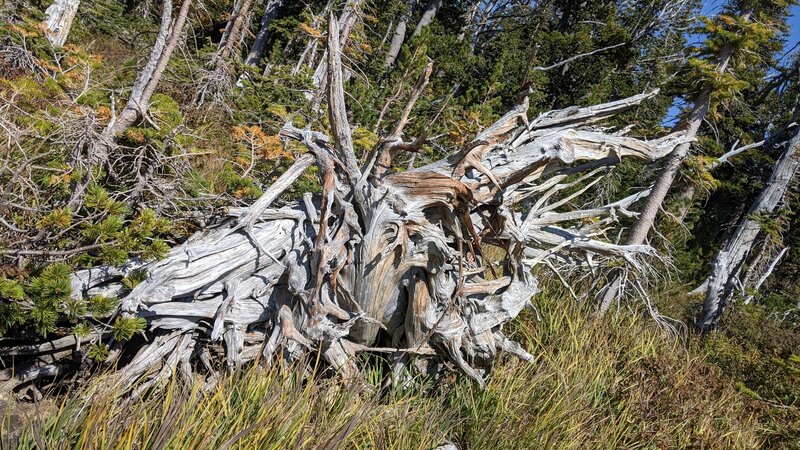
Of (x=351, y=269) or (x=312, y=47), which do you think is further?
(x=312, y=47)

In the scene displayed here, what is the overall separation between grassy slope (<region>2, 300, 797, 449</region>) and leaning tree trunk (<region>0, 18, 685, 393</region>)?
1.18 feet

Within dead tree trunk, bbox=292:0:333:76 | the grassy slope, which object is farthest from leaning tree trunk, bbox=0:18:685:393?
dead tree trunk, bbox=292:0:333:76

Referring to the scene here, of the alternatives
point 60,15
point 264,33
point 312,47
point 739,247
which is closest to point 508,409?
point 739,247

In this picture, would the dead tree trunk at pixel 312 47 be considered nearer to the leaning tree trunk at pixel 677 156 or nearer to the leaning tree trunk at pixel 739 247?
the leaning tree trunk at pixel 677 156

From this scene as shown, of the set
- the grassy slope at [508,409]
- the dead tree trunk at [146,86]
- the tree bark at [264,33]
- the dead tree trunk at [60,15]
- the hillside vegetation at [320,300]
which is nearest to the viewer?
the grassy slope at [508,409]

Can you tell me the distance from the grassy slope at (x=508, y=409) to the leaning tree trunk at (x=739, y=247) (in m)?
3.31

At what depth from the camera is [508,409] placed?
4.47 m

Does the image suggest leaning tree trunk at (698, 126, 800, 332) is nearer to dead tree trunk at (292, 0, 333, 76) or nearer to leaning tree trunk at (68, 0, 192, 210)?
dead tree trunk at (292, 0, 333, 76)

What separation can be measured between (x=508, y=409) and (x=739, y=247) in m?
8.77

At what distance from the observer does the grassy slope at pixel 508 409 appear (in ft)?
Answer: 9.49

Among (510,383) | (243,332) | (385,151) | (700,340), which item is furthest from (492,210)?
(700,340)

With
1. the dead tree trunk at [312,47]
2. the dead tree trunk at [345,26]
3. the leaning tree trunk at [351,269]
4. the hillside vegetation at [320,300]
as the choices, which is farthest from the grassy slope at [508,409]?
the dead tree trunk at [312,47]

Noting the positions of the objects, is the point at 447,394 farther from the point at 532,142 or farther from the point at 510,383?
the point at 532,142

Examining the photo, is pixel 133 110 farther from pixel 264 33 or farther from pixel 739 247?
pixel 264 33
